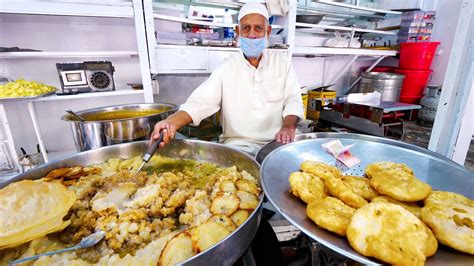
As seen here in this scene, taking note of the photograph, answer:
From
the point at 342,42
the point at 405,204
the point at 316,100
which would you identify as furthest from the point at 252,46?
the point at 342,42

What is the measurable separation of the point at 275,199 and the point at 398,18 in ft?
19.7

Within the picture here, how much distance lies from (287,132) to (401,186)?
860mm

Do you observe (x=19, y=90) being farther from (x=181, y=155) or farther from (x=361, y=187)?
(x=361, y=187)

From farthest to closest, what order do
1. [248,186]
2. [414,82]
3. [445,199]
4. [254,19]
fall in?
1. [414,82]
2. [254,19]
3. [248,186]
4. [445,199]

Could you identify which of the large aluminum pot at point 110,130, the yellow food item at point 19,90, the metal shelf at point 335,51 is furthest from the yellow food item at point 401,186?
the metal shelf at point 335,51

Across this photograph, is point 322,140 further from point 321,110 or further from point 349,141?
point 321,110

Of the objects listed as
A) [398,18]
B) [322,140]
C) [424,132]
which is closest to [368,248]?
[322,140]

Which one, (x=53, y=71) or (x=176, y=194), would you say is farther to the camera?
(x=53, y=71)

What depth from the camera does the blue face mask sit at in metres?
2.07

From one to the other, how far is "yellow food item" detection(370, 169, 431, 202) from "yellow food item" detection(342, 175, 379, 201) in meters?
0.02

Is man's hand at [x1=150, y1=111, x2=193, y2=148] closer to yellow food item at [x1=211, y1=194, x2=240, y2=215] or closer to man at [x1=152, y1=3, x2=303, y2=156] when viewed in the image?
man at [x1=152, y1=3, x2=303, y2=156]

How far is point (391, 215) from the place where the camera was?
612 mm

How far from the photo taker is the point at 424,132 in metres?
4.13

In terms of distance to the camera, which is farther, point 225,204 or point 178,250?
point 225,204
